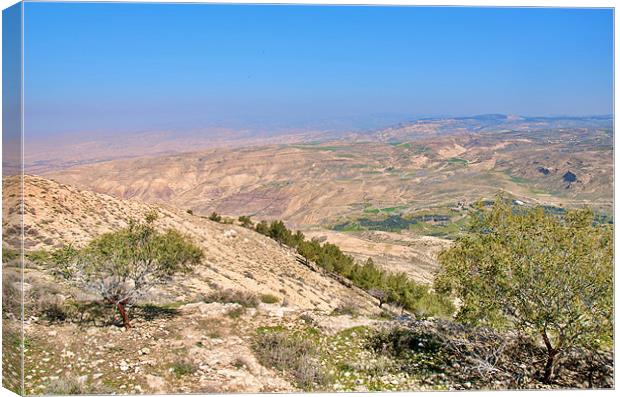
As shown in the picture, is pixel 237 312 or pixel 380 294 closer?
pixel 237 312

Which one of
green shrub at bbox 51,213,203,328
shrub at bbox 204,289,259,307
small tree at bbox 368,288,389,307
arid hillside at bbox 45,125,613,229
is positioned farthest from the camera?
arid hillside at bbox 45,125,613,229

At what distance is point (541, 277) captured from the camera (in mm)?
5910

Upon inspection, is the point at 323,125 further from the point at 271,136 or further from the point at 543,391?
the point at 543,391

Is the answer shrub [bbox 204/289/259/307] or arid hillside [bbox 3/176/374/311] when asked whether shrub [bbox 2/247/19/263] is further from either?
shrub [bbox 204/289/259/307]

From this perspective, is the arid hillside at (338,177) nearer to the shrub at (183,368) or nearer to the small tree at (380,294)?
the small tree at (380,294)

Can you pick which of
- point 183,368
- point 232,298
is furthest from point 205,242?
point 183,368

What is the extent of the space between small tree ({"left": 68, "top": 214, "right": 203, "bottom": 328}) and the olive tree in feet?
12.4

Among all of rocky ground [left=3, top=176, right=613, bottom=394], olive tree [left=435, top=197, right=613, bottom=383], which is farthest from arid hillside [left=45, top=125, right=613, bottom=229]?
olive tree [left=435, top=197, right=613, bottom=383]

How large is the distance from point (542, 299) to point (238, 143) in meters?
124

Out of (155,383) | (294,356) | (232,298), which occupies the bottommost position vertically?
(232,298)

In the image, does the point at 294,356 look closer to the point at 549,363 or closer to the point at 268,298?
the point at 549,363

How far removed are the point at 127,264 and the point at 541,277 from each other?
517 centimetres

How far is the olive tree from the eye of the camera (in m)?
5.83

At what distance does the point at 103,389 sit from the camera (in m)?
5.79
